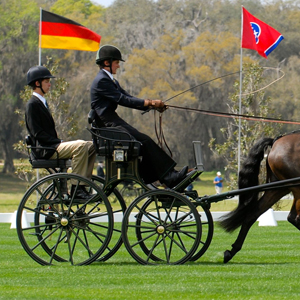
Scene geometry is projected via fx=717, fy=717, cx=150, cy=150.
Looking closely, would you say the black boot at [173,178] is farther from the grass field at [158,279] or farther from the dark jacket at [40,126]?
the dark jacket at [40,126]

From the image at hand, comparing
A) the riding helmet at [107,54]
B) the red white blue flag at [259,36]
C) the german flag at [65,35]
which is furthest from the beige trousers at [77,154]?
the red white blue flag at [259,36]

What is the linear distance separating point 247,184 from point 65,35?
27.2ft

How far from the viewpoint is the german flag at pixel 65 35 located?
1555cm

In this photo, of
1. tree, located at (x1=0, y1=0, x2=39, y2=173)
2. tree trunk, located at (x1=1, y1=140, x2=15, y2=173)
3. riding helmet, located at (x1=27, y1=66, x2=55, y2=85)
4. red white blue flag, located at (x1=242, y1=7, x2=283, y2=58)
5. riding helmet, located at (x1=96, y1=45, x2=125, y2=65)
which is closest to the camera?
riding helmet, located at (x1=96, y1=45, x2=125, y2=65)

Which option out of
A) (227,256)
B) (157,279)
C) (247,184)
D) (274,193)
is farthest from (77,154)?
(274,193)

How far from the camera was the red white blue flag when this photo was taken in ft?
58.2

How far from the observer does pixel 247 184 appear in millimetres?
8391

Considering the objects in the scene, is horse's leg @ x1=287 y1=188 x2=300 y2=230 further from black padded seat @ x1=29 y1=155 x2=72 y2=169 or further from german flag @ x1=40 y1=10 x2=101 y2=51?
german flag @ x1=40 y1=10 x2=101 y2=51

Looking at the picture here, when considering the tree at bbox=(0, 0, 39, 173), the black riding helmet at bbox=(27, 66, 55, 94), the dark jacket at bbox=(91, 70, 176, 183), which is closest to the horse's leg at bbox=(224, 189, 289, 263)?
the dark jacket at bbox=(91, 70, 176, 183)

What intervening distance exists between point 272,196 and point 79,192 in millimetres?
2219

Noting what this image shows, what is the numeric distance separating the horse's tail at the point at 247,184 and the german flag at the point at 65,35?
25.1 feet

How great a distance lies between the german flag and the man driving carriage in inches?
321

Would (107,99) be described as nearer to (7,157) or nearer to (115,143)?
(115,143)

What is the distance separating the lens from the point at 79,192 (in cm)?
752
